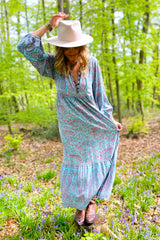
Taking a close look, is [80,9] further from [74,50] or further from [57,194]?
[57,194]

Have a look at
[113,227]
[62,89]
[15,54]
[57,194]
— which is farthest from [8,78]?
[113,227]

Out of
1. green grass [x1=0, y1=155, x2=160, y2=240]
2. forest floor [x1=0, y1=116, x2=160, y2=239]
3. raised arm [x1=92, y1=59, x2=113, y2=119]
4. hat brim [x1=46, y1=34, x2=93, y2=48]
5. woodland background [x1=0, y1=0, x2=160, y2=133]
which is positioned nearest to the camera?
hat brim [x1=46, y1=34, x2=93, y2=48]

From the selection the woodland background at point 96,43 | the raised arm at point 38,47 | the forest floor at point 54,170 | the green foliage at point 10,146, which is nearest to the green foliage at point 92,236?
the forest floor at point 54,170

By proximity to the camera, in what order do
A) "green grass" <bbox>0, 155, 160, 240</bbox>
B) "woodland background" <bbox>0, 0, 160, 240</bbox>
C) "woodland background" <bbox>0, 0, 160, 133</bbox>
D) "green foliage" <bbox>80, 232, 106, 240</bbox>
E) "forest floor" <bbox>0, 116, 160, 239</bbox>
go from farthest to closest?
"woodland background" <bbox>0, 0, 160, 133</bbox>
"forest floor" <bbox>0, 116, 160, 239</bbox>
"woodland background" <bbox>0, 0, 160, 240</bbox>
"green grass" <bbox>0, 155, 160, 240</bbox>
"green foliage" <bbox>80, 232, 106, 240</bbox>

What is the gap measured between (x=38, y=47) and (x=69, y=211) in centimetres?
207

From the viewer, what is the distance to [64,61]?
2.02 m

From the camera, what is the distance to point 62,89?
6.69 feet

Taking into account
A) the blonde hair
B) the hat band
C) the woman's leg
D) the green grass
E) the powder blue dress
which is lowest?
the green grass

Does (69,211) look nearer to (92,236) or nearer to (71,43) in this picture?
(92,236)

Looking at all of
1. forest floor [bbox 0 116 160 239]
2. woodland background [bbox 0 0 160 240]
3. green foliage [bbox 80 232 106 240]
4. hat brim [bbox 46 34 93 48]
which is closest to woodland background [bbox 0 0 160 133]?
woodland background [bbox 0 0 160 240]

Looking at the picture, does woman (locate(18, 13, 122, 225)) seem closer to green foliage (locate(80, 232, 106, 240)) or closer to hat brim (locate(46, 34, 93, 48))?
hat brim (locate(46, 34, 93, 48))

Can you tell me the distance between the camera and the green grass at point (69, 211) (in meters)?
2.26

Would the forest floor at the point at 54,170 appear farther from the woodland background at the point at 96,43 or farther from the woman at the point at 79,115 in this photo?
the woodland background at the point at 96,43

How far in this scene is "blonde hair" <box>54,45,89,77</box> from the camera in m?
1.98
